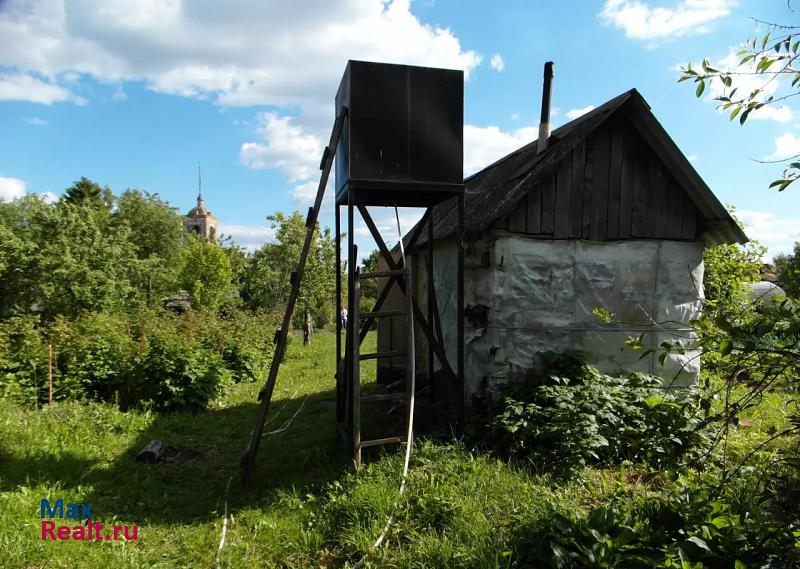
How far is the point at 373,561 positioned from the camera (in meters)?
3.98

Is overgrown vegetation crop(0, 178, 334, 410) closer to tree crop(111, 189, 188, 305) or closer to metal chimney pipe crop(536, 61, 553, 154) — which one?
tree crop(111, 189, 188, 305)

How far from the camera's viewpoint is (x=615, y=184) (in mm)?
7293

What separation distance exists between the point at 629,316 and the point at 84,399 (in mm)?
9011

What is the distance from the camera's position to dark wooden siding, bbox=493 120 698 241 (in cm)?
703

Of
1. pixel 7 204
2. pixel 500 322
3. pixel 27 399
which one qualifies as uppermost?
pixel 7 204

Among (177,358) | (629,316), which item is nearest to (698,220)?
(629,316)

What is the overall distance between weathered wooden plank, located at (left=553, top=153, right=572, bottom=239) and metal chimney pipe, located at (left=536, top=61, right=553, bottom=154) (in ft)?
4.08

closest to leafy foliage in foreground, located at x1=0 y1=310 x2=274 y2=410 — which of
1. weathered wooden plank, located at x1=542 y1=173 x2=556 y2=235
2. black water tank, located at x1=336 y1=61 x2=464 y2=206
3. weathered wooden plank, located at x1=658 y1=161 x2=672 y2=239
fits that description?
black water tank, located at x1=336 y1=61 x2=464 y2=206

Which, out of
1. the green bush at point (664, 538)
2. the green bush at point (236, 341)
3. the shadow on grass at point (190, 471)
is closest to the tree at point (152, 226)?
the green bush at point (236, 341)

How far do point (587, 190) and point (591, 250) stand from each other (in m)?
0.88

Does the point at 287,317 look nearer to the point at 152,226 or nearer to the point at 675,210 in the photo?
the point at 675,210

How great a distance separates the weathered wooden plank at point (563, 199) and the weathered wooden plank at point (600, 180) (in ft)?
1.36

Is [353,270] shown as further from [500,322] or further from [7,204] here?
[7,204]

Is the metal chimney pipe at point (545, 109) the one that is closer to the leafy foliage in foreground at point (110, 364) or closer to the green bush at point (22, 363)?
the leafy foliage in foreground at point (110, 364)
